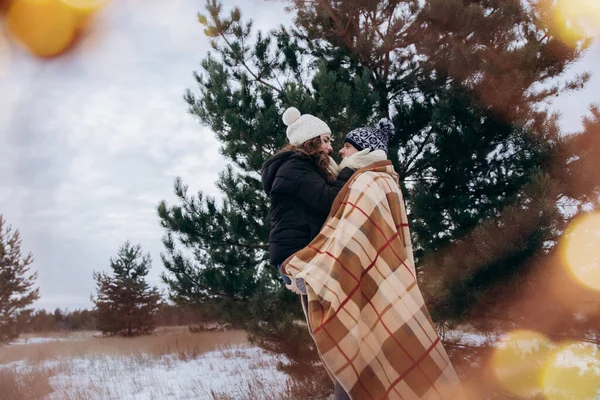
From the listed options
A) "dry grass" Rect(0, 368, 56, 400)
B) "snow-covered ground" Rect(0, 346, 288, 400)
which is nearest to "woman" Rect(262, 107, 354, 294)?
"snow-covered ground" Rect(0, 346, 288, 400)

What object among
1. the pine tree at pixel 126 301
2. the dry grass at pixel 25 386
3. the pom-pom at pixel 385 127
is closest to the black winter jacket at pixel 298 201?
the pom-pom at pixel 385 127

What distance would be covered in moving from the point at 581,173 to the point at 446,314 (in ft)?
5.62

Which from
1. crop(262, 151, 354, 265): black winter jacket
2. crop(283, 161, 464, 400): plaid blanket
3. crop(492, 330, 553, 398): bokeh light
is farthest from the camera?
crop(492, 330, 553, 398): bokeh light

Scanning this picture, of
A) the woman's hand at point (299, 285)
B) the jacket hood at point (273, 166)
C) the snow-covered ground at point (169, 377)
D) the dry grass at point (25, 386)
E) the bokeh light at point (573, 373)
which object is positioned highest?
the jacket hood at point (273, 166)

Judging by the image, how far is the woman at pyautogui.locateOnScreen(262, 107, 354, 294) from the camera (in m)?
2.36

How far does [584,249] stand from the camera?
→ 4.10 meters

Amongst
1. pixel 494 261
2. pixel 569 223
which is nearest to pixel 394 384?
pixel 494 261

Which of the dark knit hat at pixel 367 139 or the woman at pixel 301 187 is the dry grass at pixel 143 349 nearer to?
the woman at pixel 301 187

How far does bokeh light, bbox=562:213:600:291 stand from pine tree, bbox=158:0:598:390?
15 cm

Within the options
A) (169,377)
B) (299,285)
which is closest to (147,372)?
(169,377)

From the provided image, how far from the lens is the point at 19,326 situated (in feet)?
54.8

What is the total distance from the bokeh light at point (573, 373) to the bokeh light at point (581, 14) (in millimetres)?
3038

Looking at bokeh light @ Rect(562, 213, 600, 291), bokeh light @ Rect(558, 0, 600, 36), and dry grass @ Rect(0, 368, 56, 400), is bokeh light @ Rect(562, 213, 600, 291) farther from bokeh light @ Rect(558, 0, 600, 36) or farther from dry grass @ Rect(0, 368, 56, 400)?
dry grass @ Rect(0, 368, 56, 400)

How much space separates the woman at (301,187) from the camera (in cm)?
236
